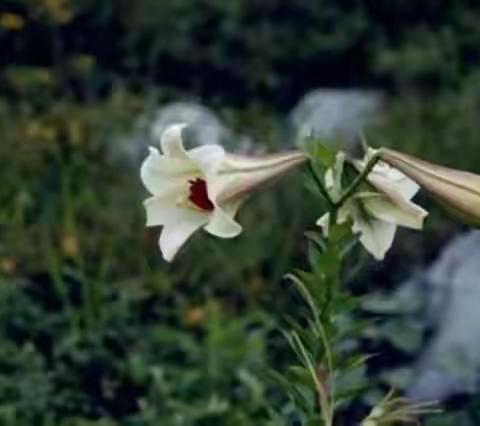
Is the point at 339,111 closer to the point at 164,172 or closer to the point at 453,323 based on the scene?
the point at 453,323

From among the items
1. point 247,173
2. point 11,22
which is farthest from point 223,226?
point 11,22

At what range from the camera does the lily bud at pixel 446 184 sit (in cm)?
237

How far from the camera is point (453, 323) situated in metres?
5.59

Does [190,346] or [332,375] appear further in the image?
[190,346]

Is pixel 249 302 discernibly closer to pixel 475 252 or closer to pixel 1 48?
pixel 475 252

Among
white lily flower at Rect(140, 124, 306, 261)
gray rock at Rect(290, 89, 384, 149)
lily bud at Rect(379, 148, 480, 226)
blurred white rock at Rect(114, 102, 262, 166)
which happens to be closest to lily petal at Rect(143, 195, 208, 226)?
white lily flower at Rect(140, 124, 306, 261)

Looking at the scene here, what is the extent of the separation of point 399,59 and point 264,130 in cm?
169

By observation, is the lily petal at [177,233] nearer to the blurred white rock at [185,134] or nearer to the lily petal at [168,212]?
the lily petal at [168,212]

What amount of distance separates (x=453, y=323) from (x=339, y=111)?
2833mm

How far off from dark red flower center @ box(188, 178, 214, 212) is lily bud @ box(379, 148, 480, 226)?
234 millimetres

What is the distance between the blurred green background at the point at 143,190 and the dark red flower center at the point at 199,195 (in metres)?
1.91

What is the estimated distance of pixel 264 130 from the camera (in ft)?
23.9

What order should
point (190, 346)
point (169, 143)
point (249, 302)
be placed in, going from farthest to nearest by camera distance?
point (249, 302), point (190, 346), point (169, 143)

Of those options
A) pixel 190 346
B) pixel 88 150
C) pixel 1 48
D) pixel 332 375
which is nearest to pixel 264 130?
pixel 88 150
